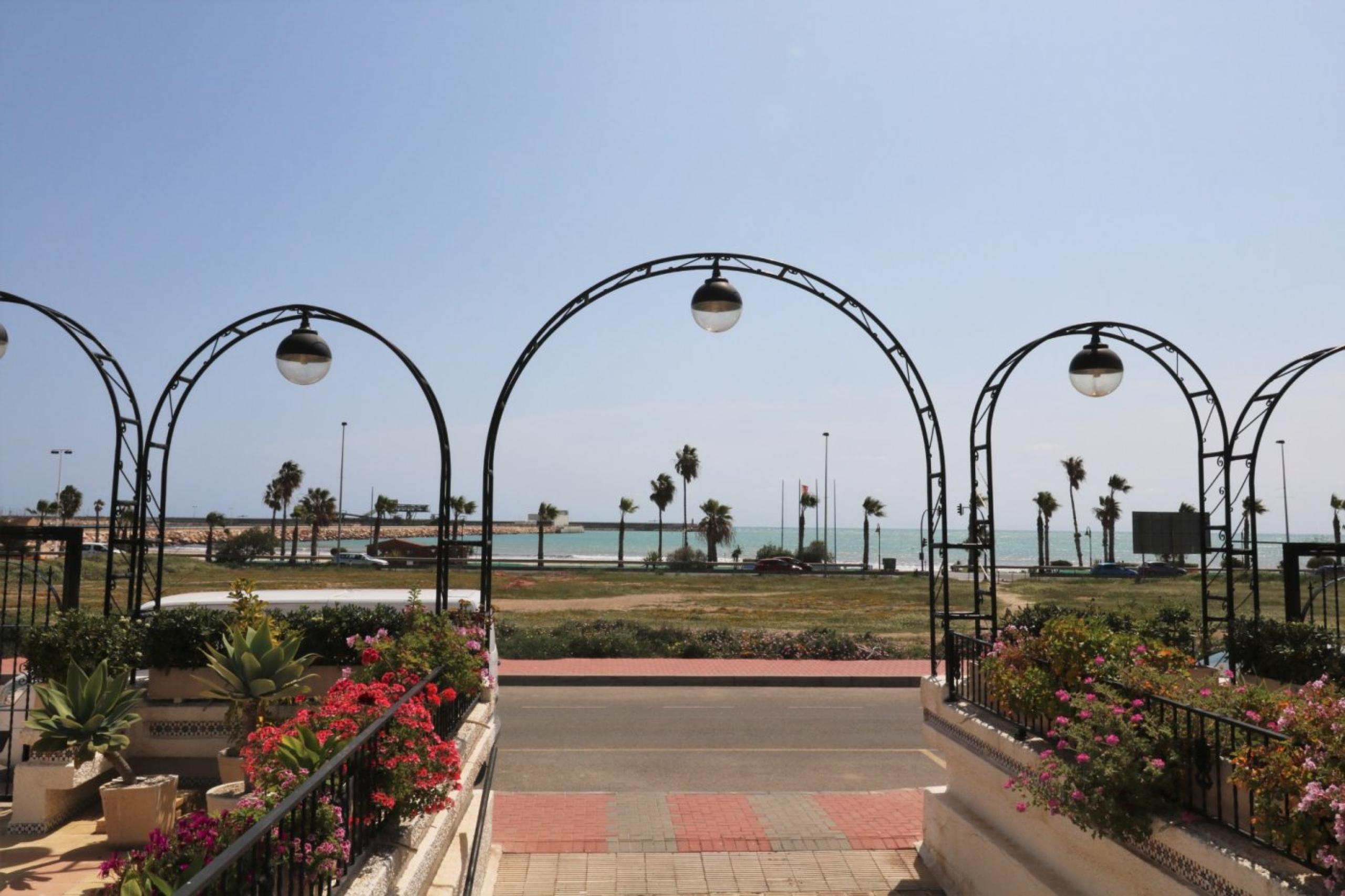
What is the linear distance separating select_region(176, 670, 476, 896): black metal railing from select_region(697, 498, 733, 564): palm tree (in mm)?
81005

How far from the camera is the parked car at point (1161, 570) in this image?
230 ft

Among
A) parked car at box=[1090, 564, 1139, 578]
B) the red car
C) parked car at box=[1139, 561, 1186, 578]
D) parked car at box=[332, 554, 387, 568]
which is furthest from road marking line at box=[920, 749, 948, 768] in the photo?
parked car at box=[1139, 561, 1186, 578]


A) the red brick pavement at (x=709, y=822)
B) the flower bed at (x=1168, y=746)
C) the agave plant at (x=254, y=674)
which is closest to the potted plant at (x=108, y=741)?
the agave plant at (x=254, y=674)

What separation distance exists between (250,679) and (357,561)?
68.8 metres

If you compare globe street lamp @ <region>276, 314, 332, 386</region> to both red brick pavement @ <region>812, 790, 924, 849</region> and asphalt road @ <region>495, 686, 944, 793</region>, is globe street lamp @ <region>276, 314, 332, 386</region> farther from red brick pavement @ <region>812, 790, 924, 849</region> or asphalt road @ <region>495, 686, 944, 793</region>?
red brick pavement @ <region>812, 790, 924, 849</region>

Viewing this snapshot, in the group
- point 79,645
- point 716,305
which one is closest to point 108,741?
point 79,645

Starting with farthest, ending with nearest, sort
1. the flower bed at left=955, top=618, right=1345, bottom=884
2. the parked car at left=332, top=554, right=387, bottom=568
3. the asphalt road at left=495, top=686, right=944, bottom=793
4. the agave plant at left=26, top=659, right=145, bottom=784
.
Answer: the parked car at left=332, top=554, right=387, bottom=568 → the asphalt road at left=495, top=686, right=944, bottom=793 → the agave plant at left=26, top=659, right=145, bottom=784 → the flower bed at left=955, top=618, right=1345, bottom=884

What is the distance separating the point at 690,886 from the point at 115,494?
8.46 metres

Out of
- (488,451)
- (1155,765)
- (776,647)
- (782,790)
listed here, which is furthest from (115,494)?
(776,647)

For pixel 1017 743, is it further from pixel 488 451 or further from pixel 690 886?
pixel 488 451

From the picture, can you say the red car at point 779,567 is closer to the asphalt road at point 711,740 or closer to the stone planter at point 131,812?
the asphalt road at point 711,740

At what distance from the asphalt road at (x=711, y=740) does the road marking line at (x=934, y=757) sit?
0.12 ft

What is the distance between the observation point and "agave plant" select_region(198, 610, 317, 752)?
8.29m

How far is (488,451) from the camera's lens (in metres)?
10.6
